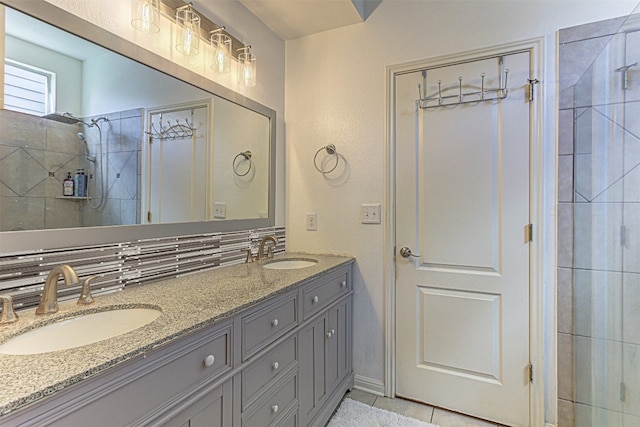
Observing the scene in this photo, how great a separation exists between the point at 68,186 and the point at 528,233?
2.14 meters

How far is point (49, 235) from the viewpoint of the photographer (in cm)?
108

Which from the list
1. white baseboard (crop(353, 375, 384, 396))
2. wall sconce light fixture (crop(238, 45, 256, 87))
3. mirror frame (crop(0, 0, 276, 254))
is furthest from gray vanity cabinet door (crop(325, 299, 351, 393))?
wall sconce light fixture (crop(238, 45, 256, 87))

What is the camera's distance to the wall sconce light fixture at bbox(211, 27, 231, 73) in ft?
5.67

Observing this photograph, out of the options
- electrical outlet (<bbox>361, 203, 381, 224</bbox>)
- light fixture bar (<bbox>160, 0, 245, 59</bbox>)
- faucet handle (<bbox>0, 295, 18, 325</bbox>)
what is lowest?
faucet handle (<bbox>0, 295, 18, 325</bbox>)

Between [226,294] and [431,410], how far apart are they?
1530 millimetres

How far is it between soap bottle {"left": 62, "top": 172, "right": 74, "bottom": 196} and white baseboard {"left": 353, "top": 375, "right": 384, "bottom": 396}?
6.37 feet

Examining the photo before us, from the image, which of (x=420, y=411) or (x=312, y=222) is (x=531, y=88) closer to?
(x=312, y=222)

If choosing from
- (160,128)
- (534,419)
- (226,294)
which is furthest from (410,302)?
(160,128)

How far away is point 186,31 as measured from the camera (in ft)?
5.04

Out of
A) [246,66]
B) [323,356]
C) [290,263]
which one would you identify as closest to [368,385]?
[323,356]

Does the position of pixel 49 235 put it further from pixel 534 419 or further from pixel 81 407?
pixel 534 419

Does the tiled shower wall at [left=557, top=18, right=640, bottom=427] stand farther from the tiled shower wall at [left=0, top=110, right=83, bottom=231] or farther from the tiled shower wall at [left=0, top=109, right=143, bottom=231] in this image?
the tiled shower wall at [left=0, top=110, right=83, bottom=231]

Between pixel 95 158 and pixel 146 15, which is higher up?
pixel 146 15

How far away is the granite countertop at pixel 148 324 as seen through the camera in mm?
616
